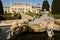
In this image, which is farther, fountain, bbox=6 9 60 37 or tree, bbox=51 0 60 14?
tree, bbox=51 0 60 14

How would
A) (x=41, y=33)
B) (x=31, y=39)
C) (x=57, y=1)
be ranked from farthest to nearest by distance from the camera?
(x=57, y=1)
(x=41, y=33)
(x=31, y=39)

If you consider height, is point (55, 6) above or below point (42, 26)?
above

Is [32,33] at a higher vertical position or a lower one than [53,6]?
lower

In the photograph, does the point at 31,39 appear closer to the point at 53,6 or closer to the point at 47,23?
the point at 47,23

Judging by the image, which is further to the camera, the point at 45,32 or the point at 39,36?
the point at 45,32

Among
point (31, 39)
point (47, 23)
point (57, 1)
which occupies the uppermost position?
point (57, 1)

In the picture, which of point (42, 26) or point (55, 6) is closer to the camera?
point (42, 26)

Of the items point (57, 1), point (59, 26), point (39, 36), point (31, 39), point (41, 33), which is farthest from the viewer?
point (57, 1)

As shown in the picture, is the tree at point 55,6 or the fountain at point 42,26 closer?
the fountain at point 42,26

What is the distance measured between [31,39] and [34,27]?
1545 millimetres

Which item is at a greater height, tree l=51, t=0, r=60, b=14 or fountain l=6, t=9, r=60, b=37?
tree l=51, t=0, r=60, b=14

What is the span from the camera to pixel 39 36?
10312 millimetres

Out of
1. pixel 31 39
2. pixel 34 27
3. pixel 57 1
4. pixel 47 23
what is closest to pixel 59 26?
pixel 47 23

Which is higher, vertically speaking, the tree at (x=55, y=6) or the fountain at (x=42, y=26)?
the tree at (x=55, y=6)
